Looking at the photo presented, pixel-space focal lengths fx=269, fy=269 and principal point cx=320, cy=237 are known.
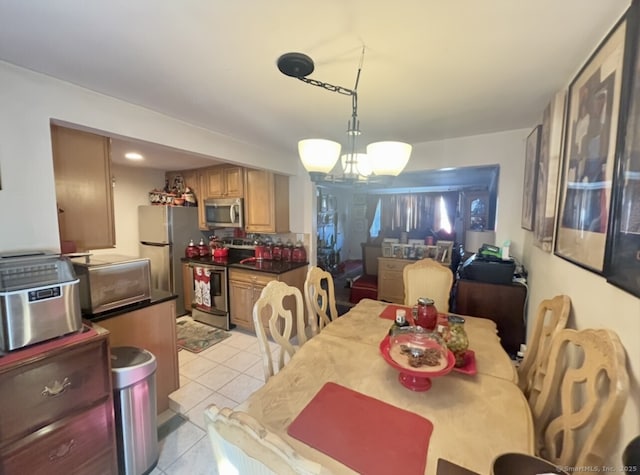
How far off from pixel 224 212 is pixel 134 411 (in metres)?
2.62

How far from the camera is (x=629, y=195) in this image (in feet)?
2.76

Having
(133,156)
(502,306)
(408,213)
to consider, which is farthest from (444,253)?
(133,156)

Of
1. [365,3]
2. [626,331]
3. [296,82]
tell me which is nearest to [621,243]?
[626,331]

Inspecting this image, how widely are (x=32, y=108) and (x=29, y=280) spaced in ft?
3.02

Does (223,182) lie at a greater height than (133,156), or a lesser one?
lesser

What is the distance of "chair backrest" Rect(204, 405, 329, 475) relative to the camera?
1.62ft

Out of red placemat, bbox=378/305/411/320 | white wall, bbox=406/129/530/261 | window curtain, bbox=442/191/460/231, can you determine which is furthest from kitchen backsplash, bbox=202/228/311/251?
window curtain, bbox=442/191/460/231

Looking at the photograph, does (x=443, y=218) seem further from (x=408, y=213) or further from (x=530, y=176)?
(x=530, y=176)

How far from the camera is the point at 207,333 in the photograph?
3.41 meters

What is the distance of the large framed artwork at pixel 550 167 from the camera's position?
1.57 meters

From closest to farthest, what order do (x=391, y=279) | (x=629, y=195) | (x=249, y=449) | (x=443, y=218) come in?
(x=249, y=449) < (x=629, y=195) < (x=391, y=279) < (x=443, y=218)

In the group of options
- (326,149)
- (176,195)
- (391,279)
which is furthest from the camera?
(176,195)

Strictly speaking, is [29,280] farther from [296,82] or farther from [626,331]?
[626,331]

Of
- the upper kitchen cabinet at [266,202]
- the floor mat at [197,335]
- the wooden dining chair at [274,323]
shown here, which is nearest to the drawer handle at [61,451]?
the wooden dining chair at [274,323]
